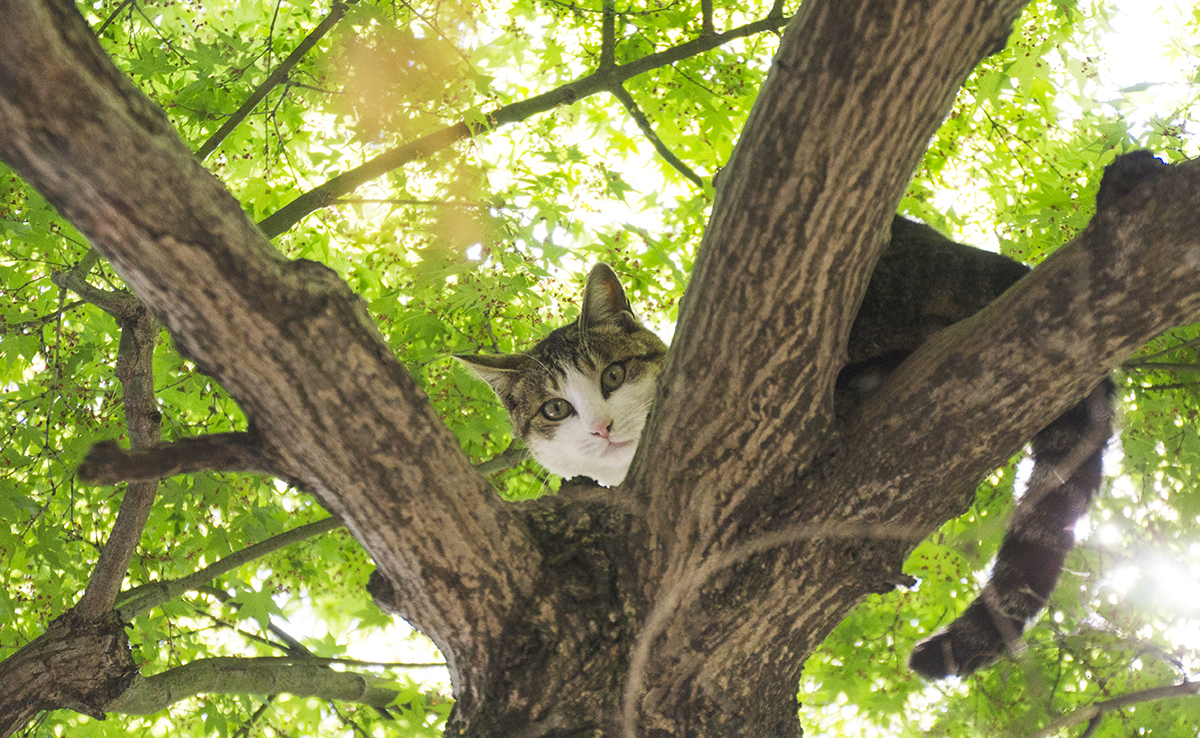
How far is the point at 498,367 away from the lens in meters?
3.76

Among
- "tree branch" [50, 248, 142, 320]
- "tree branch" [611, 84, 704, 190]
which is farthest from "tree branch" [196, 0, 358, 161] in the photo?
"tree branch" [611, 84, 704, 190]

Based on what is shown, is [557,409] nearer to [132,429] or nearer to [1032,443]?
[132,429]

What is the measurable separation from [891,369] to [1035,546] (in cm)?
67

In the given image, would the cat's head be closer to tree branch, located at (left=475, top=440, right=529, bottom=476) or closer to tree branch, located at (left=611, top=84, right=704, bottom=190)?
tree branch, located at (left=475, top=440, right=529, bottom=476)

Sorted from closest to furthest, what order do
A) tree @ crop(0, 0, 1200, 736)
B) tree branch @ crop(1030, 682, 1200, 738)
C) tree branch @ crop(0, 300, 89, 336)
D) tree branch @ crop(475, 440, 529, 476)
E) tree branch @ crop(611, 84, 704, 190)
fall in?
tree @ crop(0, 0, 1200, 736), tree branch @ crop(1030, 682, 1200, 738), tree branch @ crop(0, 300, 89, 336), tree branch @ crop(475, 440, 529, 476), tree branch @ crop(611, 84, 704, 190)

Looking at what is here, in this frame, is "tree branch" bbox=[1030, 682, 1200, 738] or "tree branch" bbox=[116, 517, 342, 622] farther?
"tree branch" bbox=[116, 517, 342, 622]

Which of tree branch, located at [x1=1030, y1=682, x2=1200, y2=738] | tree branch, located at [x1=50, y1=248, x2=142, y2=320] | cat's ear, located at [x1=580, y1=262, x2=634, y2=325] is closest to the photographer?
tree branch, located at [x1=1030, y1=682, x2=1200, y2=738]

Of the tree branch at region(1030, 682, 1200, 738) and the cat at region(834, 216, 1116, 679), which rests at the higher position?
the cat at region(834, 216, 1116, 679)

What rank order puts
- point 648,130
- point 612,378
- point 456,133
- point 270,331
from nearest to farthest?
point 270,331
point 456,133
point 612,378
point 648,130

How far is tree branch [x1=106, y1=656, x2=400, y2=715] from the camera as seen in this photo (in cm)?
335

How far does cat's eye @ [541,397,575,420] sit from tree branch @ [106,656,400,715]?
1.67 meters

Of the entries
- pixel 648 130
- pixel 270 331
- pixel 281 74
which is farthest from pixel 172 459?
pixel 648 130

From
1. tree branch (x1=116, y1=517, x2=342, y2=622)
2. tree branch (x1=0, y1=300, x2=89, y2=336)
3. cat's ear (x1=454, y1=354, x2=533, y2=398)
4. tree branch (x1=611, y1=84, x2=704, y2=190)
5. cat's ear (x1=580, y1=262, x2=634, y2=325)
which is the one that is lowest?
tree branch (x1=116, y1=517, x2=342, y2=622)

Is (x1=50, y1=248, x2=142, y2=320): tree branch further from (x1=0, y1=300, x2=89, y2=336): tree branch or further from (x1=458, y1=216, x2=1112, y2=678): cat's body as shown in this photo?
(x1=458, y1=216, x2=1112, y2=678): cat's body
